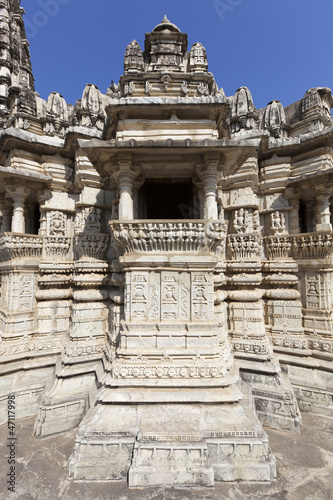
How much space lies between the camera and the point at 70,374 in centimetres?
629

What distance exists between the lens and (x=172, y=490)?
4000mm

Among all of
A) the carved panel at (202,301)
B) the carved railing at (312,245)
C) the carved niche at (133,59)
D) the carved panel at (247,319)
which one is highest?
the carved niche at (133,59)

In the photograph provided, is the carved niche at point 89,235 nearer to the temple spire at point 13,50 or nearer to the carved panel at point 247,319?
the carved panel at point 247,319

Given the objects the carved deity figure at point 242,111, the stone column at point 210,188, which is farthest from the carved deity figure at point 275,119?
the stone column at point 210,188

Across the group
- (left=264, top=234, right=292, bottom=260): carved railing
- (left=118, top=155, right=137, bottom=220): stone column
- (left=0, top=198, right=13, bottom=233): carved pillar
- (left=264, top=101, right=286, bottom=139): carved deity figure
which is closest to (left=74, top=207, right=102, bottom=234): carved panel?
(left=118, top=155, right=137, bottom=220): stone column

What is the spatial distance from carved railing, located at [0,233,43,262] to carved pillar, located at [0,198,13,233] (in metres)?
1.43

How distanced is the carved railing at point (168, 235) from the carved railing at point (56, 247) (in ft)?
10.5

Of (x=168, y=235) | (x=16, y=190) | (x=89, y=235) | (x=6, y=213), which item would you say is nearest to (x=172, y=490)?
(x=168, y=235)

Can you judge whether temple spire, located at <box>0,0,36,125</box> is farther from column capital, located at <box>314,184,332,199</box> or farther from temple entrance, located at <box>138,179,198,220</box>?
column capital, located at <box>314,184,332,199</box>

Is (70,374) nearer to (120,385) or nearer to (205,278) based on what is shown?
(120,385)

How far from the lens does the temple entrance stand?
7.35m

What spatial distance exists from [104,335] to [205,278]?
3664 millimetres

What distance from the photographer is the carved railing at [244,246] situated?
7477 millimetres

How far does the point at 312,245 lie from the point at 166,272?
4.90 m
